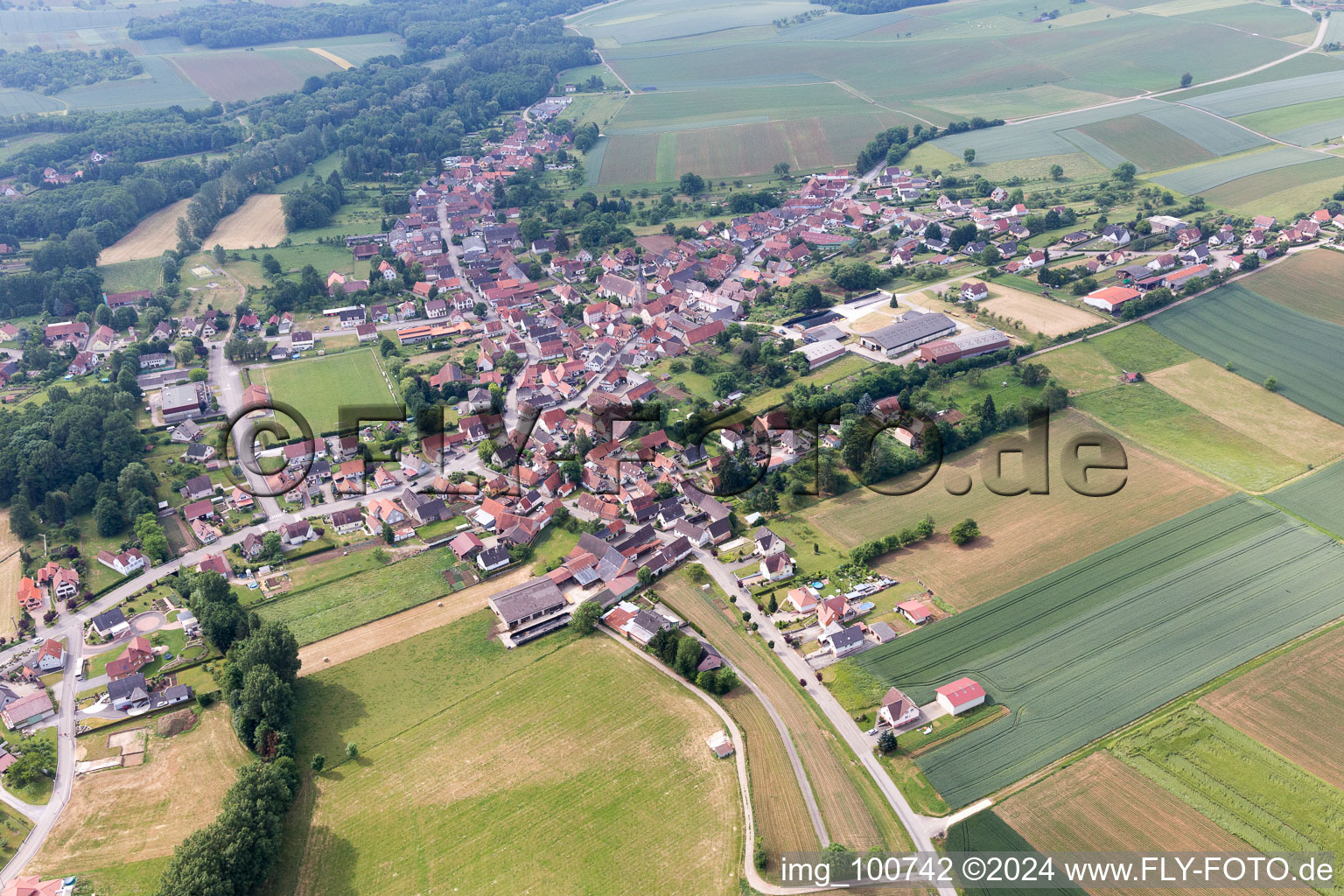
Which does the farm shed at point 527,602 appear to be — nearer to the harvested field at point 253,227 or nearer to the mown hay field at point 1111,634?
the mown hay field at point 1111,634

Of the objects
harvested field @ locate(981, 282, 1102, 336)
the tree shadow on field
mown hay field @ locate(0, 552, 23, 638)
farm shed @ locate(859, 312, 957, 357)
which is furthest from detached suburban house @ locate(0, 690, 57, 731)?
harvested field @ locate(981, 282, 1102, 336)

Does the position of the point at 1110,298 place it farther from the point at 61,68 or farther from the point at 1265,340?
the point at 61,68

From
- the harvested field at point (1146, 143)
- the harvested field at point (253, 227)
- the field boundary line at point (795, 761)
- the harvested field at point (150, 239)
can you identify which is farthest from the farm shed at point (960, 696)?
the harvested field at point (150, 239)

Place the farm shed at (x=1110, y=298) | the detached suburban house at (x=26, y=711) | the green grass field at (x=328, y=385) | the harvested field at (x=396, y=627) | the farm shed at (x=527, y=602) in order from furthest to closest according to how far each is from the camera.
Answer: the farm shed at (x=1110, y=298) → the green grass field at (x=328, y=385) → the farm shed at (x=527, y=602) → the harvested field at (x=396, y=627) → the detached suburban house at (x=26, y=711)

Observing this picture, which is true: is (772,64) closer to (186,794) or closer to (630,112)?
(630,112)

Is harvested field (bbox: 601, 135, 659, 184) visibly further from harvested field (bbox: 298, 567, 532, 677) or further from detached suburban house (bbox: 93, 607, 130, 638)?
detached suburban house (bbox: 93, 607, 130, 638)

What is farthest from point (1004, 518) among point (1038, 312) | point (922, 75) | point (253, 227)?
point (922, 75)
